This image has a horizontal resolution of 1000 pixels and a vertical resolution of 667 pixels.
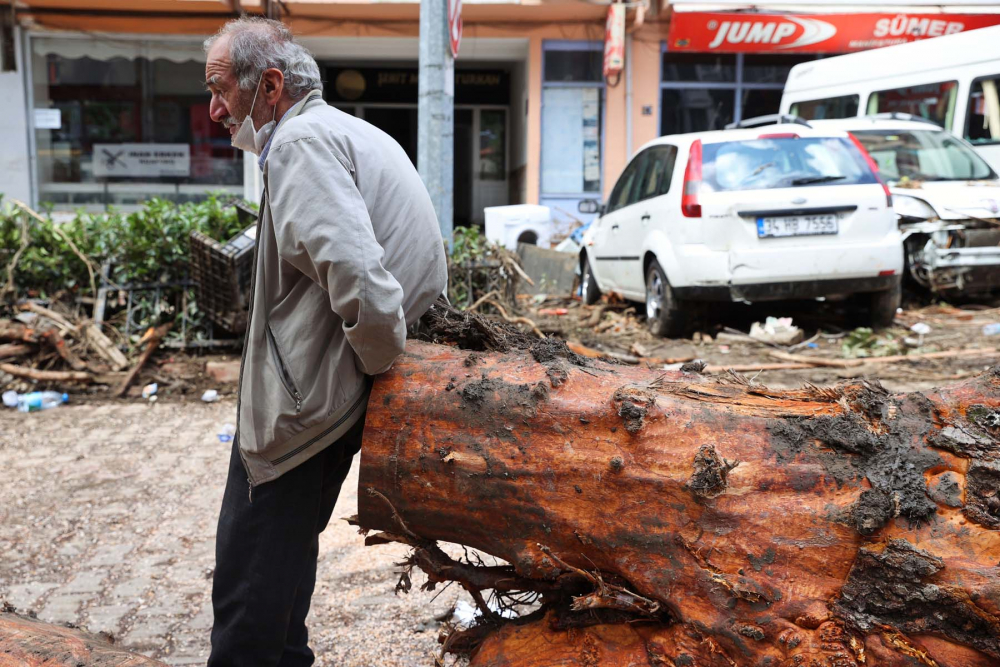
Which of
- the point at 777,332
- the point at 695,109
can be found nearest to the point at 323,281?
the point at 777,332

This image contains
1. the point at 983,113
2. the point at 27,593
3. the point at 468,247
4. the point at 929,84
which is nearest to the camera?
the point at 27,593

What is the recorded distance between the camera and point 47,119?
1417cm

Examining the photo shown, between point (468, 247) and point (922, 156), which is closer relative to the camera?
point (468, 247)

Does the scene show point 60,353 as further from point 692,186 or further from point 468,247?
point 692,186

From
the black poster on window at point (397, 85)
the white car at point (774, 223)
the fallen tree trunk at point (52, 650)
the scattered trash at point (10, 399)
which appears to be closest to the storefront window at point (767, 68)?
the black poster on window at point (397, 85)

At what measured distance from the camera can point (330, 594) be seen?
3.47 metres

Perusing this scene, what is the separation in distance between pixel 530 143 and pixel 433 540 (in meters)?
13.1

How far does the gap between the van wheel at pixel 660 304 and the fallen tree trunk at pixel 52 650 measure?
19.8 ft

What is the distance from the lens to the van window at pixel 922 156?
369 inches

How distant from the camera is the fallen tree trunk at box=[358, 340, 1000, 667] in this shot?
181 centimetres

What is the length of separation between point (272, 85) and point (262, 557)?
1.20 m

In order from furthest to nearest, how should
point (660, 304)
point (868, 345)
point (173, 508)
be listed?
point (660, 304) → point (868, 345) → point (173, 508)

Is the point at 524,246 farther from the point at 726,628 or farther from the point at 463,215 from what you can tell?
the point at 726,628

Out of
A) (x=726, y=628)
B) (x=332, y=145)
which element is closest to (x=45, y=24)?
(x=332, y=145)
